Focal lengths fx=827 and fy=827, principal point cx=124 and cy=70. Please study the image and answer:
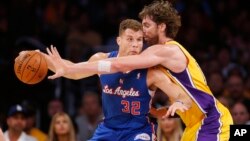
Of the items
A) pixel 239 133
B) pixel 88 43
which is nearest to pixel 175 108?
pixel 239 133

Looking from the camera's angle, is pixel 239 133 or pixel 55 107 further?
pixel 55 107

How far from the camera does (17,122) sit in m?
10.2

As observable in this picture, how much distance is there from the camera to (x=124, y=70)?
24.1 ft

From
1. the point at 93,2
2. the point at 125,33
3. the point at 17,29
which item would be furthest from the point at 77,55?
the point at 125,33

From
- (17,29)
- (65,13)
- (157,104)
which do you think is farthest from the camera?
(65,13)

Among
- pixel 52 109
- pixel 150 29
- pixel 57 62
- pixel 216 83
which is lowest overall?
pixel 52 109

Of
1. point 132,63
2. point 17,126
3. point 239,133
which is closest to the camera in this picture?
point 132,63

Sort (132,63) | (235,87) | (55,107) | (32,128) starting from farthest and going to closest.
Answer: (235,87), (55,107), (32,128), (132,63)

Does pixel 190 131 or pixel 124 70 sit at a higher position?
pixel 124 70

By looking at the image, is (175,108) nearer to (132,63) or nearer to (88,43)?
(132,63)

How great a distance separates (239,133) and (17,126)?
2.91 m

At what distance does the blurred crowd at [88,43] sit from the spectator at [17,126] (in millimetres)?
275

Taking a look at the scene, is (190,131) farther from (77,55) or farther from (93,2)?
(93,2)

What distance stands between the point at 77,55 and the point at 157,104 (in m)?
2.03
